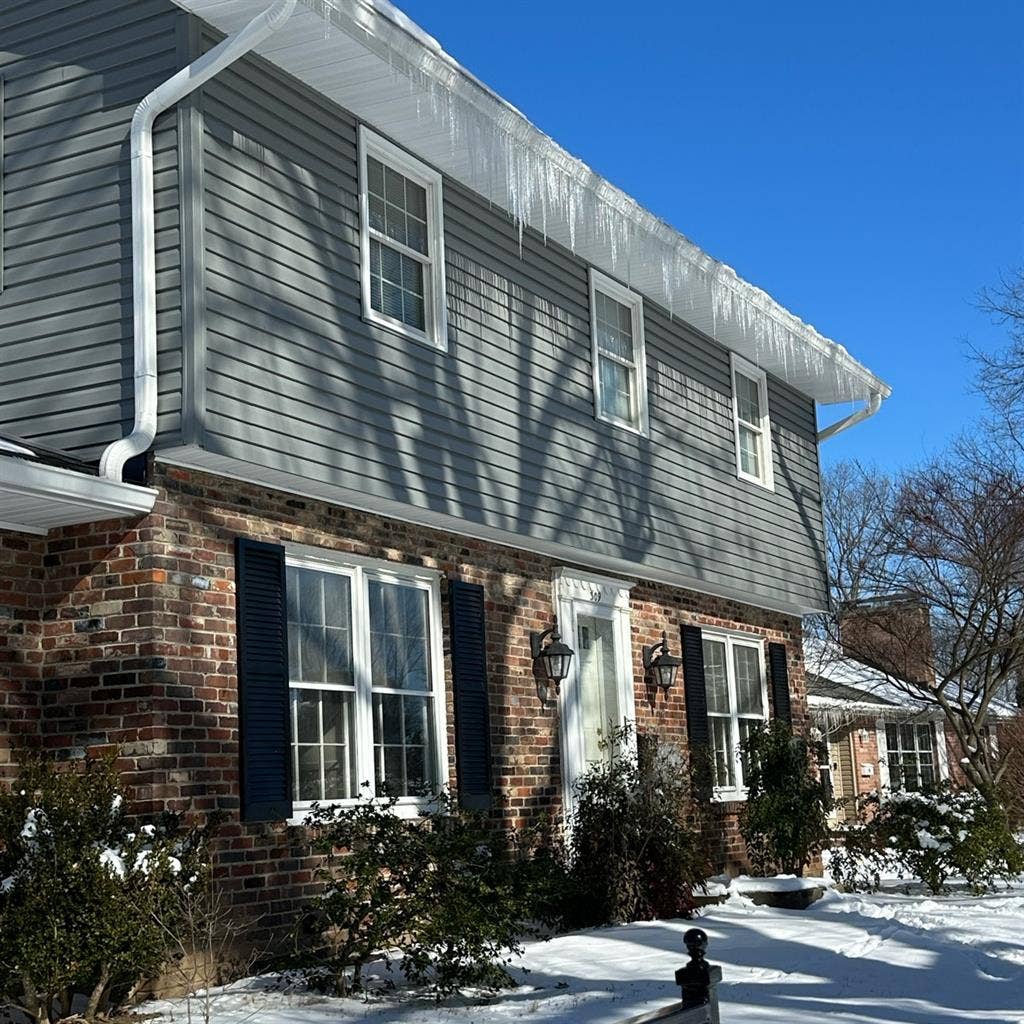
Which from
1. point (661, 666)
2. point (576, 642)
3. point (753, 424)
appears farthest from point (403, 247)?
point (753, 424)

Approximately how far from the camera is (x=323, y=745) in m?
9.18

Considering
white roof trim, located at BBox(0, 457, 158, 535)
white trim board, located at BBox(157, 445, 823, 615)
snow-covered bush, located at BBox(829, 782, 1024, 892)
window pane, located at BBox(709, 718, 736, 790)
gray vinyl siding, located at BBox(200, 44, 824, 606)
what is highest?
gray vinyl siding, located at BBox(200, 44, 824, 606)

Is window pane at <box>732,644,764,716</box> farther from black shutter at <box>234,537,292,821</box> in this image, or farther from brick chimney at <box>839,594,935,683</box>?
brick chimney at <box>839,594,935,683</box>

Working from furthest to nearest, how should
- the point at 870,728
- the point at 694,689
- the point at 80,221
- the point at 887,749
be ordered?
1. the point at 887,749
2. the point at 870,728
3. the point at 694,689
4. the point at 80,221

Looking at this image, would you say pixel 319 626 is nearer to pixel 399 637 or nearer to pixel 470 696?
pixel 399 637

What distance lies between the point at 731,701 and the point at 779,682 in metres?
1.22

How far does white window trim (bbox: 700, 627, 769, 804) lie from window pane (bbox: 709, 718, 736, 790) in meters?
0.04

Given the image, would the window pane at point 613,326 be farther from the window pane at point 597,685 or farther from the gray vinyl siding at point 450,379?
the window pane at point 597,685

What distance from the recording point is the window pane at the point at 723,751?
14.6m

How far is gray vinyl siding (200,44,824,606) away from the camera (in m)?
8.47

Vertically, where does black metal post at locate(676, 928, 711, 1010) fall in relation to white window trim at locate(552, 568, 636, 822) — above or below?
below

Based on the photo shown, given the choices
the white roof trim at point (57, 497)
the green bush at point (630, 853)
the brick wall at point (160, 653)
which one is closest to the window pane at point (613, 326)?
the green bush at point (630, 853)

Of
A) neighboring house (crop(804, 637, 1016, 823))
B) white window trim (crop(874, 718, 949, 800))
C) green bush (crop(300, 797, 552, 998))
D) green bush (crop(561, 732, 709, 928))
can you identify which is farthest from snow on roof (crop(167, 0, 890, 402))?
white window trim (crop(874, 718, 949, 800))

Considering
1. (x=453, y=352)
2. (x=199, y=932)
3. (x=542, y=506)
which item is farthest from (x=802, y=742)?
(x=199, y=932)
